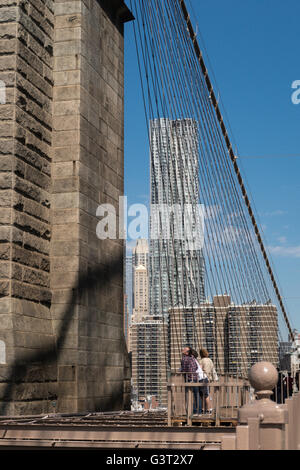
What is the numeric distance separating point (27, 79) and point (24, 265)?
292 centimetres

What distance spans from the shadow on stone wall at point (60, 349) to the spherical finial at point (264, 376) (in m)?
4.69

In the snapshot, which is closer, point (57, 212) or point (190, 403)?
point (190, 403)

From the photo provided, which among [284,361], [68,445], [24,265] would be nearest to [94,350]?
[24,265]

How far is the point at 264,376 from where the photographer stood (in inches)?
198

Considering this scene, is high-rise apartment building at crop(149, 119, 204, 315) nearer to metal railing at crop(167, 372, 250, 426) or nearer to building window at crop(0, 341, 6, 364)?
metal railing at crop(167, 372, 250, 426)

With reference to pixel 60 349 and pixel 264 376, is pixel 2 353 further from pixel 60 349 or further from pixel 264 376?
pixel 264 376

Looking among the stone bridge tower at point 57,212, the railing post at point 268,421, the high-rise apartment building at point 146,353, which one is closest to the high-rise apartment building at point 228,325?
the stone bridge tower at point 57,212

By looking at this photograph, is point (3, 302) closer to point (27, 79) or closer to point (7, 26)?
point (27, 79)

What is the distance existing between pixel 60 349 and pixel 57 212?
2256 millimetres

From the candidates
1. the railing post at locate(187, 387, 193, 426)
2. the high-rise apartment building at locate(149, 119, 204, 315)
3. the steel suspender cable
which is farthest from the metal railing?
the steel suspender cable

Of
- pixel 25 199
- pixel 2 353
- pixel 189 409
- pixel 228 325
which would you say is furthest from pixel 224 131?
pixel 228 325

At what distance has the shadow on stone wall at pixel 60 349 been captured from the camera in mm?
8820

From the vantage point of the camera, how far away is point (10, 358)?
8812 millimetres

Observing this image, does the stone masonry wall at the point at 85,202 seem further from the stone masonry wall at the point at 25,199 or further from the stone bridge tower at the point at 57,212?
the stone masonry wall at the point at 25,199
